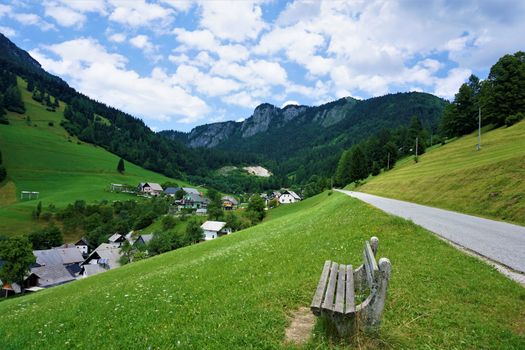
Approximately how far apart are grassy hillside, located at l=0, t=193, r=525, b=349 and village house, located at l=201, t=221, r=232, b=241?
266ft

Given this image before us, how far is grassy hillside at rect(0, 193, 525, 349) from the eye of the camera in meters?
6.30

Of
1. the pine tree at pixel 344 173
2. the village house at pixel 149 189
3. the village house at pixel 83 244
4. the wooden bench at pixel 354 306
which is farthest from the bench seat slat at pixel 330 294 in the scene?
the village house at pixel 149 189

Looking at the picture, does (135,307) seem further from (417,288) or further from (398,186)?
(398,186)

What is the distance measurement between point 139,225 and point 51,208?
98.8 feet

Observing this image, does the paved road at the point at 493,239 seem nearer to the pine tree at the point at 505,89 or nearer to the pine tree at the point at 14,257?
the pine tree at the point at 505,89

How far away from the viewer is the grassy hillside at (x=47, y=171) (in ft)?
347

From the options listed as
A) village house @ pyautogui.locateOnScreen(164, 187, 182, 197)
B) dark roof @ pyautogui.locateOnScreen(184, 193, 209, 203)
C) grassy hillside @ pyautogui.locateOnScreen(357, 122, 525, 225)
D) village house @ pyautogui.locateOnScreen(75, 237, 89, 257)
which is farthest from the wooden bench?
village house @ pyautogui.locateOnScreen(164, 187, 182, 197)

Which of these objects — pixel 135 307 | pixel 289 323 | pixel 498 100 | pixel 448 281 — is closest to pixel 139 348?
pixel 135 307

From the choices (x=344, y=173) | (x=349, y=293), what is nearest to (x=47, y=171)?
(x=344, y=173)

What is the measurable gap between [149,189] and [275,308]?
171 m

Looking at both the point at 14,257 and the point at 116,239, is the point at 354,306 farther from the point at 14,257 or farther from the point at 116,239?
the point at 116,239

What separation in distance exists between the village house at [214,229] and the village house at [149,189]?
7672 centimetres

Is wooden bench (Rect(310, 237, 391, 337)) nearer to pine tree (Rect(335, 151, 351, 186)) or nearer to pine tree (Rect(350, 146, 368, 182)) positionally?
pine tree (Rect(350, 146, 368, 182))

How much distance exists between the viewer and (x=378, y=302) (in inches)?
210
